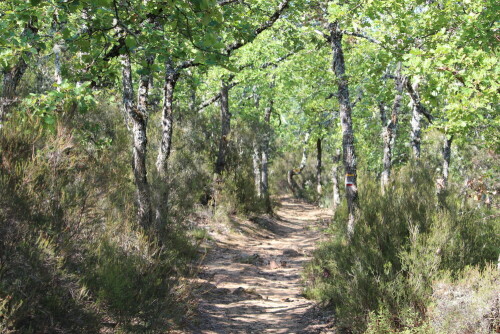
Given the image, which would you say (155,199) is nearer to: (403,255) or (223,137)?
(403,255)

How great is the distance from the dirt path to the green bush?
61 cm

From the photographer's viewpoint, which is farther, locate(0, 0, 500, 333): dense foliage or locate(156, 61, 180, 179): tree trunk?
locate(156, 61, 180, 179): tree trunk

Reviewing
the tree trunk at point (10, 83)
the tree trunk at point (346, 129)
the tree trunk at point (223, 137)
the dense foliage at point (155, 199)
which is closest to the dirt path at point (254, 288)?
the dense foliage at point (155, 199)

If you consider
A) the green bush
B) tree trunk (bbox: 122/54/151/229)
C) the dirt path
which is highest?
tree trunk (bbox: 122/54/151/229)

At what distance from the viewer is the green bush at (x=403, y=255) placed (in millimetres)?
4902

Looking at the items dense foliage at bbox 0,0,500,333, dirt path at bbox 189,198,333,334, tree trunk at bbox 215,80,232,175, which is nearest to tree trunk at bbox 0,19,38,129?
dense foliage at bbox 0,0,500,333

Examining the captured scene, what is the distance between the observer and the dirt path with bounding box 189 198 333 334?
6.07 m

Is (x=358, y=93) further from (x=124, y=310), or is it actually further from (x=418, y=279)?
(x=124, y=310)

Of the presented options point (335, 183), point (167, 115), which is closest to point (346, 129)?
point (167, 115)

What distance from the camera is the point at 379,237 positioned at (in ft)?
19.2

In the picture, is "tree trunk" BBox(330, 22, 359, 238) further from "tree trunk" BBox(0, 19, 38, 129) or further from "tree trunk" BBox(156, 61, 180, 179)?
"tree trunk" BBox(0, 19, 38, 129)

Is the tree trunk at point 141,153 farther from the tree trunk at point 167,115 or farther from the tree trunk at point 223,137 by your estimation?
the tree trunk at point 223,137

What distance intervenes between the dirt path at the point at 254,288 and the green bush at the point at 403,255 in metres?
0.61

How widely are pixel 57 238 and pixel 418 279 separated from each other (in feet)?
12.9
